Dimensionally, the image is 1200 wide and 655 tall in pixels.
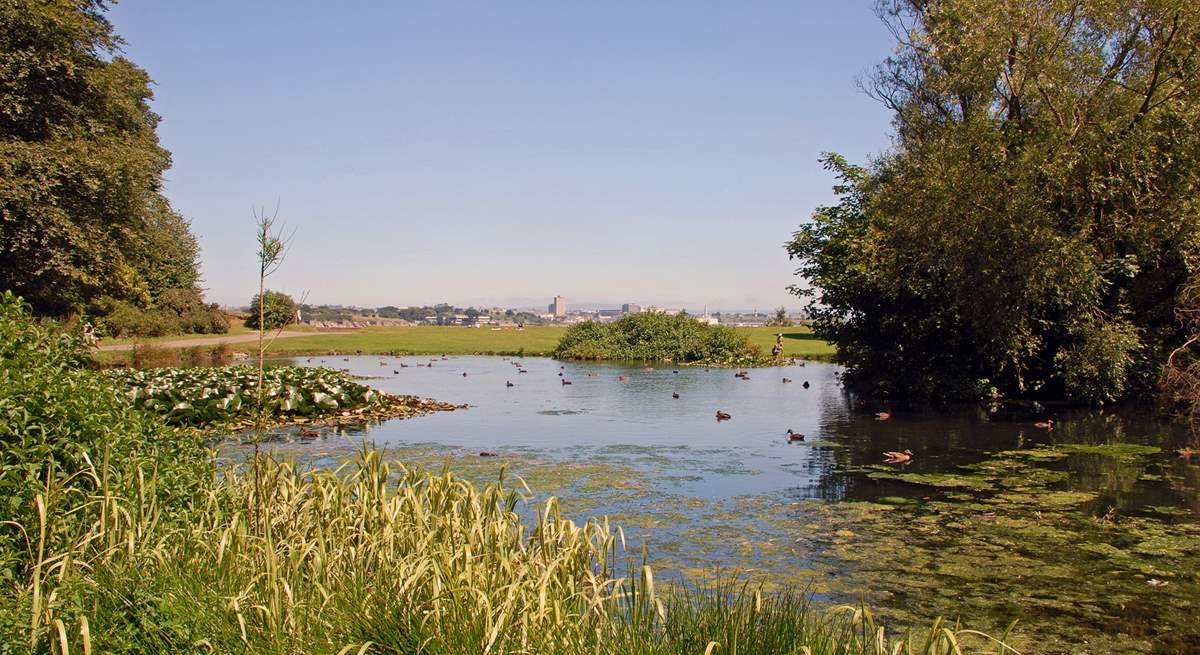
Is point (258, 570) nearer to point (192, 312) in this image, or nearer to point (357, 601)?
point (357, 601)

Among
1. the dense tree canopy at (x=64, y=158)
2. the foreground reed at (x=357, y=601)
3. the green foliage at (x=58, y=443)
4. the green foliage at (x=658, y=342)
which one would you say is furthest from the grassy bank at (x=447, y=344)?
the foreground reed at (x=357, y=601)

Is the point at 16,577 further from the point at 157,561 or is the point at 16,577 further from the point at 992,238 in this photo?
the point at 992,238

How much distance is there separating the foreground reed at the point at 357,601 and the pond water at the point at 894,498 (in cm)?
153

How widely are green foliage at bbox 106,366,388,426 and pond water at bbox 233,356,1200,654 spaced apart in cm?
197

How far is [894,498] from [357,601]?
29.7 feet

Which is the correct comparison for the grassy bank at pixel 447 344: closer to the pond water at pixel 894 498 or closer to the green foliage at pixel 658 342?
the green foliage at pixel 658 342

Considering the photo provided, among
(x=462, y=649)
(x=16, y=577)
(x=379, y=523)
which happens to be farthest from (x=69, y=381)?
(x=462, y=649)

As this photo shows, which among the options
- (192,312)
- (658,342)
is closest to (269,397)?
(658,342)

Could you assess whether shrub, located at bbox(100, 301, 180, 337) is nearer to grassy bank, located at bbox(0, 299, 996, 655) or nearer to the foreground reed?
grassy bank, located at bbox(0, 299, 996, 655)

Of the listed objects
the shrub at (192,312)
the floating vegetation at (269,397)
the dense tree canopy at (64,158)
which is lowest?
the floating vegetation at (269,397)

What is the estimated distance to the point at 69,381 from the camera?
237 inches

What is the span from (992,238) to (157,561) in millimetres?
20498

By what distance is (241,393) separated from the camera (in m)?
19.6

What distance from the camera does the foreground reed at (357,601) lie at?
454cm
